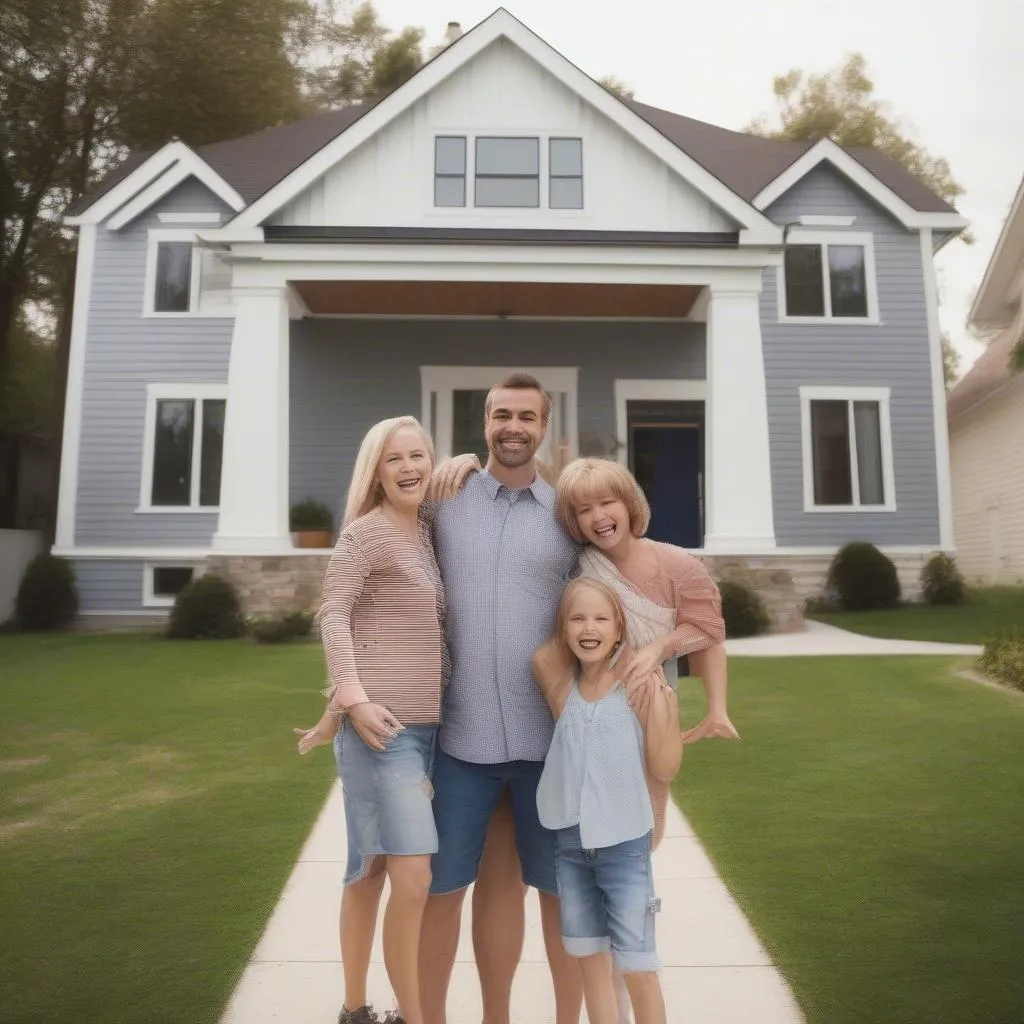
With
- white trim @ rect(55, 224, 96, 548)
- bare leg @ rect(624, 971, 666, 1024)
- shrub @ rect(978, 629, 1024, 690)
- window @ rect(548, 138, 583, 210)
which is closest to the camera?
bare leg @ rect(624, 971, 666, 1024)

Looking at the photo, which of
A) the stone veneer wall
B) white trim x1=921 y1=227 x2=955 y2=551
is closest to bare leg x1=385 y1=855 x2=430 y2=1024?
the stone veneer wall

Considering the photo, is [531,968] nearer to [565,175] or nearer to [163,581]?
[565,175]

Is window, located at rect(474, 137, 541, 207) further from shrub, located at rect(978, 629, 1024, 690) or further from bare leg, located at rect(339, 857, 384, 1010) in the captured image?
bare leg, located at rect(339, 857, 384, 1010)

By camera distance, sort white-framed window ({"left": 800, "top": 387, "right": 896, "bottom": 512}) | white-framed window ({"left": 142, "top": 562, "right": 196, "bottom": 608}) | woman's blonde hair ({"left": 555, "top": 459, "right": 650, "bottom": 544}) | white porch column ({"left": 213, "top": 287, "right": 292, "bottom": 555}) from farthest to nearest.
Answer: white-framed window ({"left": 800, "top": 387, "right": 896, "bottom": 512}), white-framed window ({"left": 142, "top": 562, "right": 196, "bottom": 608}), white porch column ({"left": 213, "top": 287, "right": 292, "bottom": 555}), woman's blonde hair ({"left": 555, "top": 459, "right": 650, "bottom": 544})

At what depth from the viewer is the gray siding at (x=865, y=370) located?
49.4ft

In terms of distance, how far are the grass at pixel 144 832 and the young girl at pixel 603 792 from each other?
131 centimetres

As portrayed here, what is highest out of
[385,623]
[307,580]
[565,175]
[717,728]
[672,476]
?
[565,175]

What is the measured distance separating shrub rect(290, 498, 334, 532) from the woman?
450 inches

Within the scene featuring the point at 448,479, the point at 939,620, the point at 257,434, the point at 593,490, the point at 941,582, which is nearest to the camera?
the point at 593,490

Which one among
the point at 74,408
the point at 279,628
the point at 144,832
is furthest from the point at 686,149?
the point at 144,832

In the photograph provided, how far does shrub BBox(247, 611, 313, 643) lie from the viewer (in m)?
11.0

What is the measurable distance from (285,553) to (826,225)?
10428mm

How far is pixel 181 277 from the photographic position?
15164 mm

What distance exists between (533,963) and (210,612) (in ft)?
30.0
